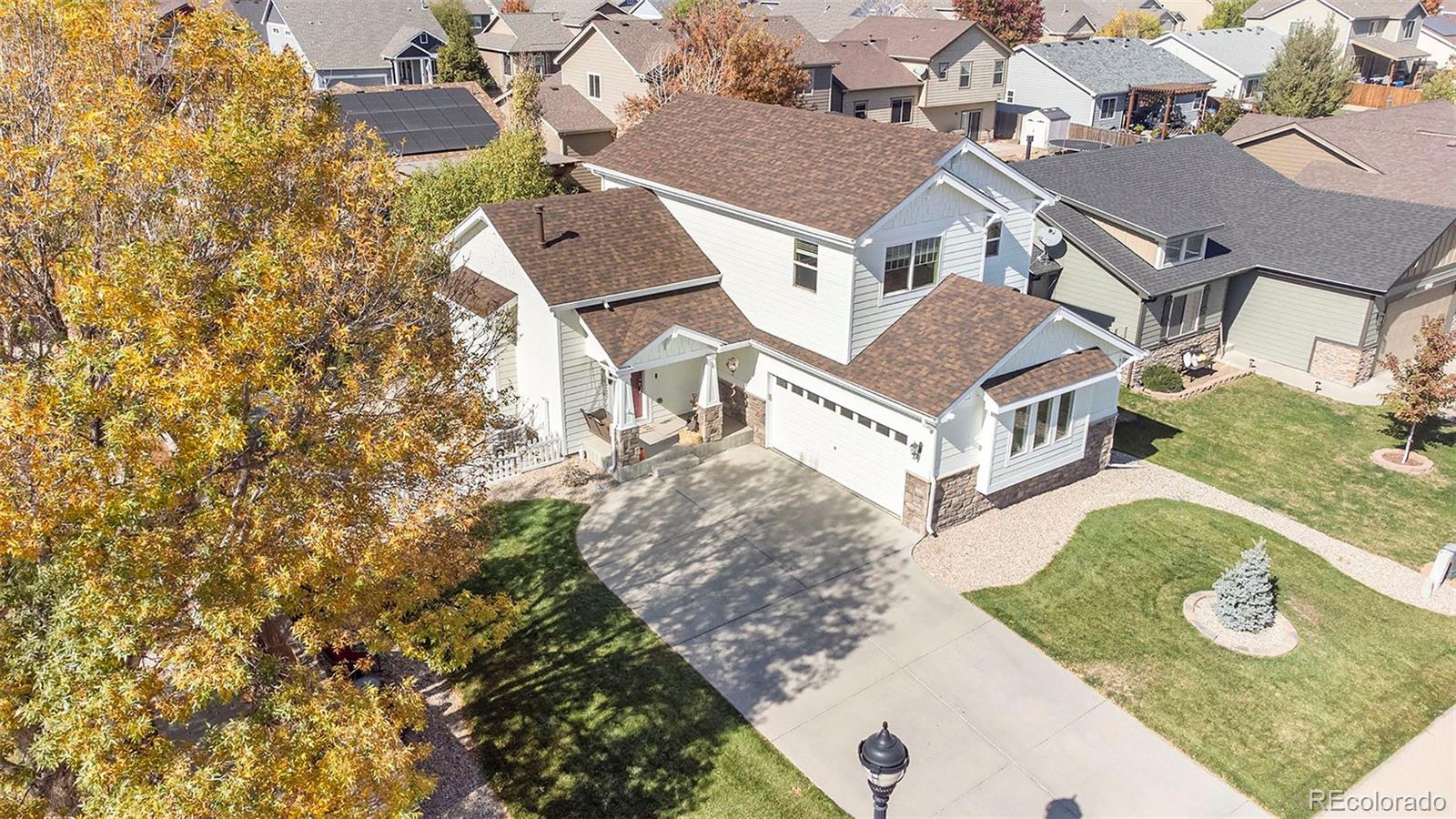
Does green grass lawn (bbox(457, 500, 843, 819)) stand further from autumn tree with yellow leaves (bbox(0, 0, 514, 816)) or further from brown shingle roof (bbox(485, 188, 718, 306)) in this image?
brown shingle roof (bbox(485, 188, 718, 306))

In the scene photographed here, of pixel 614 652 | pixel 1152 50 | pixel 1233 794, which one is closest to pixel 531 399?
pixel 614 652

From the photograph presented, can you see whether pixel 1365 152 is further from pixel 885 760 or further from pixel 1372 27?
pixel 1372 27

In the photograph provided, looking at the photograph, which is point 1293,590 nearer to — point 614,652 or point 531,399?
point 614,652

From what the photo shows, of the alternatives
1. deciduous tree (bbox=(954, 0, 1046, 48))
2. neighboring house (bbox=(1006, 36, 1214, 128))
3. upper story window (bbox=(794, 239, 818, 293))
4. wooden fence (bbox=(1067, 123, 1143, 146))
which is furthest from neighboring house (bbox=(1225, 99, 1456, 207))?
deciduous tree (bbox=(954, 0, 1046, 48))

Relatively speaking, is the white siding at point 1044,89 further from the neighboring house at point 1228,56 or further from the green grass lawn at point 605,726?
the green grass lawn at point 605,726

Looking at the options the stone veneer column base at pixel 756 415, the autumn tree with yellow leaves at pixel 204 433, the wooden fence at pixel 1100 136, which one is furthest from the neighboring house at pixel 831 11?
the autumn tree with yellow leaves at pixel 204 433

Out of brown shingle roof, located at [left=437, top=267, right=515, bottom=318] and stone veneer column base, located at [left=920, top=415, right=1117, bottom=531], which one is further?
brown shingle roof, located at [left=437, top=267, right=515, bottom=318]
